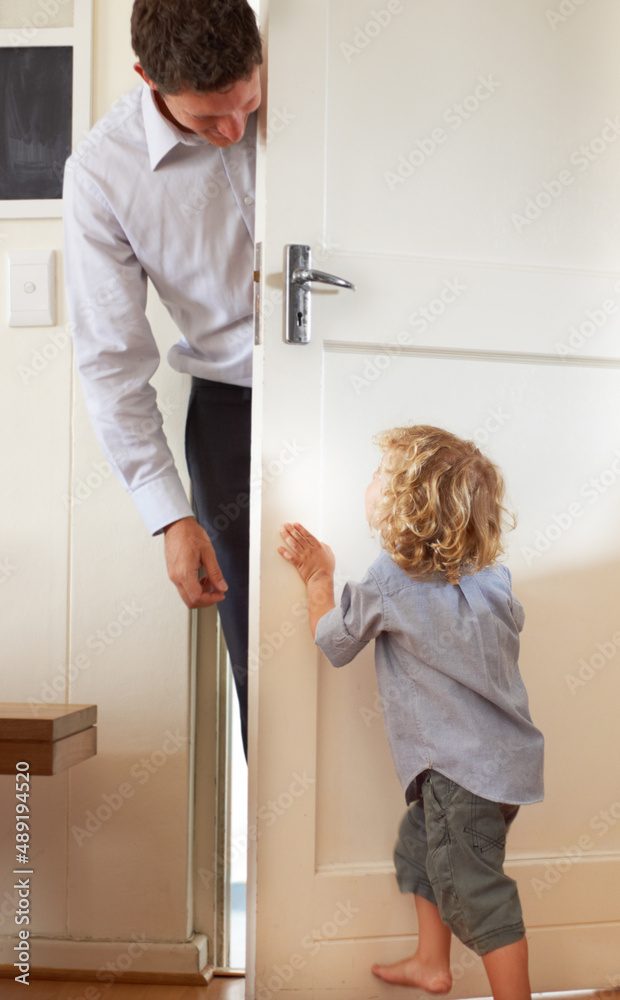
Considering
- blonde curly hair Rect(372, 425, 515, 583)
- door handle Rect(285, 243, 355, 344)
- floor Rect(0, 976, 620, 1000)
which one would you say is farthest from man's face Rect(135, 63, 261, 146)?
floor Rect(0, 976, 620, 1000)

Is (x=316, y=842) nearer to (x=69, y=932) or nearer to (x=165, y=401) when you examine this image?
(x=69, y=932)

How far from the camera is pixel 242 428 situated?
4.43 feet

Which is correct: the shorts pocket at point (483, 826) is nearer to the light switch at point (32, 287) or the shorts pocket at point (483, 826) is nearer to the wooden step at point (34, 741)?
the wooden step at point (34, 741)

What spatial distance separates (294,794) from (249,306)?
73 centimetres

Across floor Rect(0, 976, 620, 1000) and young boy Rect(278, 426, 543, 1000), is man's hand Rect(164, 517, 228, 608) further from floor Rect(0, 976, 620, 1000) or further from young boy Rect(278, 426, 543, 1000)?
floor Rect(0, 976, 620, 1000)

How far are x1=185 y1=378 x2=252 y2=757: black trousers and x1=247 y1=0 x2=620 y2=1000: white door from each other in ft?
0.69

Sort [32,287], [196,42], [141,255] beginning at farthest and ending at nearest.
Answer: [32,287] → [141,255] → [196,42]

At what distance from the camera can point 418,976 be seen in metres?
1.14

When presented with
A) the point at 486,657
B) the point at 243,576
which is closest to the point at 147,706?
the point at 243,576

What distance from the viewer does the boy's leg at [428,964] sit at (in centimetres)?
113

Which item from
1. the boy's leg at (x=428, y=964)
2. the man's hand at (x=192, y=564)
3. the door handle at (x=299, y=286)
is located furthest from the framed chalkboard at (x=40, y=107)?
the boy's leg at (x=428, y=964)

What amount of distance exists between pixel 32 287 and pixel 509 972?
127 centimetres

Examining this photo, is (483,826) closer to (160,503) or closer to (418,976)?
(418,976)

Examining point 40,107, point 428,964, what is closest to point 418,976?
point 428,964
